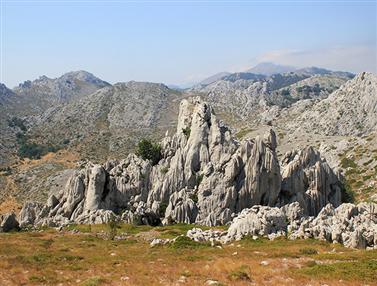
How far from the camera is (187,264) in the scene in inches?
1692

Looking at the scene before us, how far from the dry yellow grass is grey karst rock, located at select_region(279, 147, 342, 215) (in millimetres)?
35149

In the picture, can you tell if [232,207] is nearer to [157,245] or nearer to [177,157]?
[177,157]

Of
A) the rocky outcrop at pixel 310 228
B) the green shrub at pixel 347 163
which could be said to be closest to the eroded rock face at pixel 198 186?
the rocky outcrop at pixel 310 228

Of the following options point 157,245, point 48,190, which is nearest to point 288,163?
point 157,245

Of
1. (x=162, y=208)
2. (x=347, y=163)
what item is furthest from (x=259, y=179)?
(x=347, y=163)

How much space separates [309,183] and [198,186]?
79.2 ft

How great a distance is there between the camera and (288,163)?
103812 mm

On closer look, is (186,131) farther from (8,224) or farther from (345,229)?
(345,229)

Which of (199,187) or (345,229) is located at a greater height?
(199,187)

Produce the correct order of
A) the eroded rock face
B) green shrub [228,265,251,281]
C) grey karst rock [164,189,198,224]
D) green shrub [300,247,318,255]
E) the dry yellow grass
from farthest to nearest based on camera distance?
1. the eroded rock face
2. grey karst rock [164,189,198,224]
3. green shrub [300,247,318,255]
4. the dry yellow grass
5. green shrub [228,265,251,281]

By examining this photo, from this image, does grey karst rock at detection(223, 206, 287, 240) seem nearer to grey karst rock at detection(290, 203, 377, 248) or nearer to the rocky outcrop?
the rocky outcrop

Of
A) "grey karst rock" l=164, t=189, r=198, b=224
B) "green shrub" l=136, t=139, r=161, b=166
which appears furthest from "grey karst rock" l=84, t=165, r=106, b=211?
"grey karst rock" l=164, t=189, r=198, b=224

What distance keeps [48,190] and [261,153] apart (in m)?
117

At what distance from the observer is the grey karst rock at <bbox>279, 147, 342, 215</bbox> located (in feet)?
307
